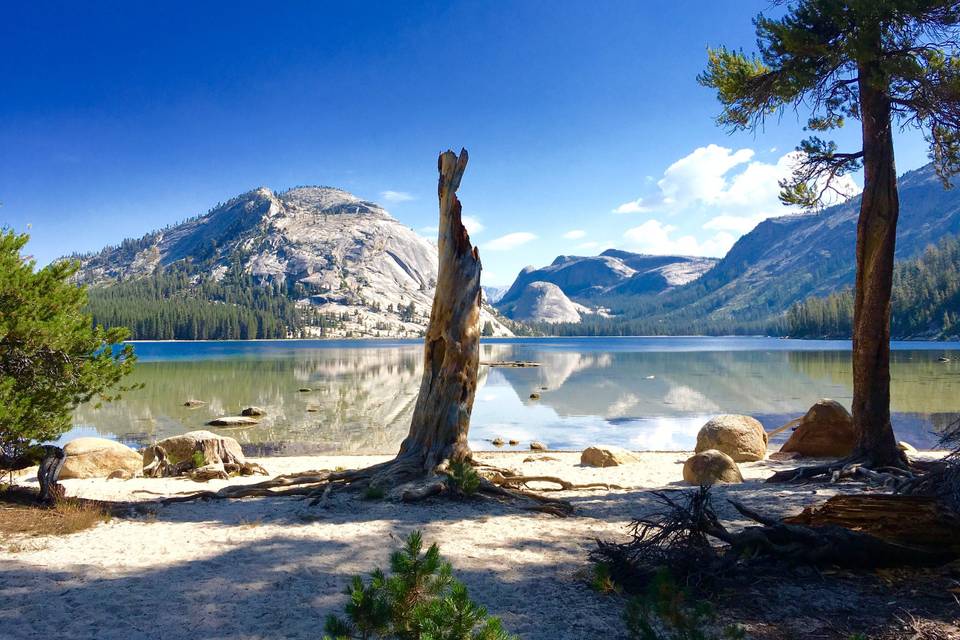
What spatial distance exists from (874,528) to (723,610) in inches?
77.6

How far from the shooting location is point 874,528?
18.5ft

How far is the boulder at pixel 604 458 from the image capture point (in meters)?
16.1

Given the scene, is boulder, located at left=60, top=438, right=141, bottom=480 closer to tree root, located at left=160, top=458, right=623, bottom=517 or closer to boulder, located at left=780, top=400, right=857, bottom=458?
tree root, located at left=160, top=458, right=623, bottom=517

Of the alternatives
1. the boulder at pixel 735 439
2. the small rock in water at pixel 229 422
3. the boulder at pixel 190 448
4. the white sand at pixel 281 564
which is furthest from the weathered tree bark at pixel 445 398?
the small rock in water at pixel 229 422

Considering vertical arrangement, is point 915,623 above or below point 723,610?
above

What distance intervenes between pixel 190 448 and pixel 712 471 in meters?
13.5

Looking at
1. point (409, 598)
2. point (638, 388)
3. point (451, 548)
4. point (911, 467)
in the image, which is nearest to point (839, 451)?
point (911, 467)

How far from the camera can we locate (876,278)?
11406 millimetres

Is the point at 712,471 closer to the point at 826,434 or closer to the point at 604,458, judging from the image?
the point at 604,458

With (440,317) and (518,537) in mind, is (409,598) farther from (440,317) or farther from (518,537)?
(440,317)

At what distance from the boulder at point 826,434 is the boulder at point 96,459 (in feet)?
60.0

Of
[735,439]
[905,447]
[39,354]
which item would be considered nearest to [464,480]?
[39,354]

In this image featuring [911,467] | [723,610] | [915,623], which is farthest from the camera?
[911,467]

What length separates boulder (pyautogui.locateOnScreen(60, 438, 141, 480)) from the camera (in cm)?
1453
